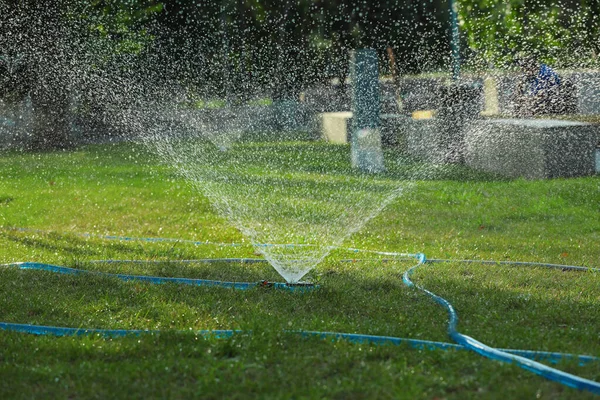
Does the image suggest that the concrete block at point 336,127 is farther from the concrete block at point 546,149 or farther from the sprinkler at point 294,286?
the sprinkler at point 294,286

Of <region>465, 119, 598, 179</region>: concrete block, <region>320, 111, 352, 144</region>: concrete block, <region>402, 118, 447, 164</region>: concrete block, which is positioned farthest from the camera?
<region>320, 111, 352, 144</region>: concrete block

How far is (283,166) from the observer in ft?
46.4

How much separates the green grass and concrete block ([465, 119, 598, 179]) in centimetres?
135

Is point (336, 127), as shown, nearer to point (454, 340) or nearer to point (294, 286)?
point (294, 286)

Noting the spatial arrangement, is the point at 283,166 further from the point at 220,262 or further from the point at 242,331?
the point at 242,331

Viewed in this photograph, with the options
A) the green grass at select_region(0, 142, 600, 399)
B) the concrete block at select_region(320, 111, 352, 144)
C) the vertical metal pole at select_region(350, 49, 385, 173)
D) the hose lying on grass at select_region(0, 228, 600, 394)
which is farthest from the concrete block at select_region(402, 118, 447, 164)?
the hose lying on grass at select_region(0, 228, 600, 394)

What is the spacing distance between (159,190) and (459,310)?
6452mm

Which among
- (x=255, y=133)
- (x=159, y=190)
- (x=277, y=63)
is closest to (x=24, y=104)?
(x=255, y=133)

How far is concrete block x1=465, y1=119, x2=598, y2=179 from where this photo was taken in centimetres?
1170

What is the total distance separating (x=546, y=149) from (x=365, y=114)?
2.96m

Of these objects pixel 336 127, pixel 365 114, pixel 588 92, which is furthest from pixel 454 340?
pixel 588 92

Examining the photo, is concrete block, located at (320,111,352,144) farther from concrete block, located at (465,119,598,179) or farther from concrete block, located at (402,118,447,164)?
concrete block, located at (465,119,598,179)

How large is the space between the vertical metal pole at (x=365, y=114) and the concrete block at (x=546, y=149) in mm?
1852

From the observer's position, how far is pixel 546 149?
1166 centimetres
